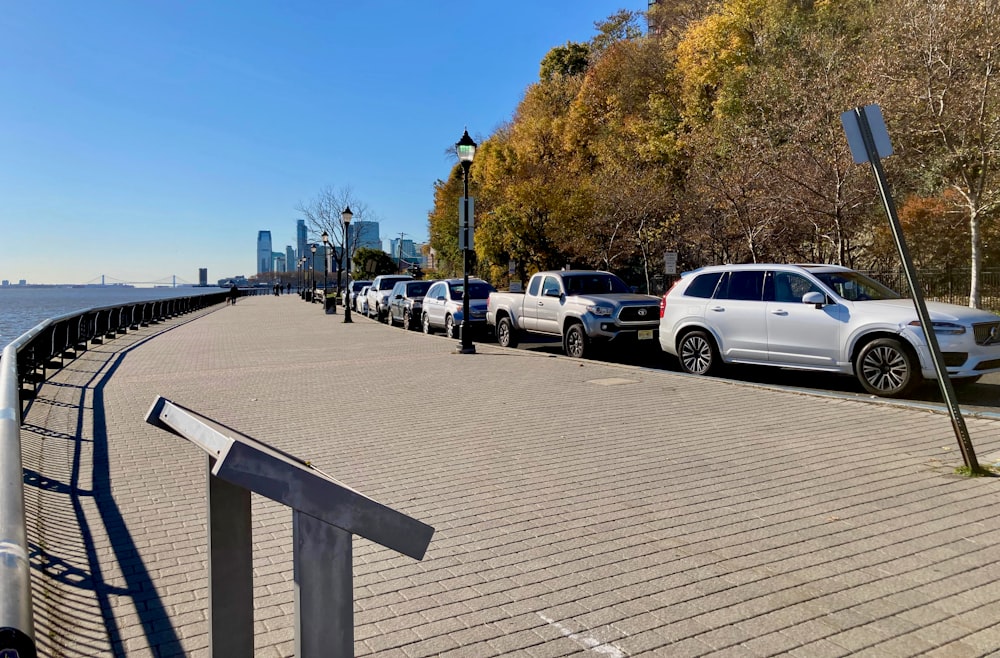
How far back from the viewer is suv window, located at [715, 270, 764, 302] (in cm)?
1150

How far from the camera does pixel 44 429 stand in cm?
818

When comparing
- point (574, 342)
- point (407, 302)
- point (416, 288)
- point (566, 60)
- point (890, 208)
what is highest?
point (566, 60)

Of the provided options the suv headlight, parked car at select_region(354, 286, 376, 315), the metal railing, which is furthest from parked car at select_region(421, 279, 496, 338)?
parked car at select_region(354, 286, 376, 315)

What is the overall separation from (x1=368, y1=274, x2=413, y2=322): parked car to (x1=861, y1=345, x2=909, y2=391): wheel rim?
21437 mm

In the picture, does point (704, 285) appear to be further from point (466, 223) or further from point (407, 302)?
point (407, 302)

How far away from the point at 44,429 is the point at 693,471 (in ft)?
22.6

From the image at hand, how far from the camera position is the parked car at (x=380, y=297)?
3018 cm

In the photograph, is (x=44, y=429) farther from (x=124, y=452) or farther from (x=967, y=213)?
(x=967, y=213)

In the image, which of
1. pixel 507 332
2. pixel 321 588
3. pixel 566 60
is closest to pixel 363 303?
pixel 507 332

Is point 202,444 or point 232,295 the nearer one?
point 202,444

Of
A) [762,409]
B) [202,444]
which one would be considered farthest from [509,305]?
[202,444]

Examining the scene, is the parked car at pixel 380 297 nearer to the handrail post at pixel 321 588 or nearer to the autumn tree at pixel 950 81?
the autumn tree at pixel 950 81

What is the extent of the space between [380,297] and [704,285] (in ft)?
67.2

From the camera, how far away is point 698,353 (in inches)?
486
